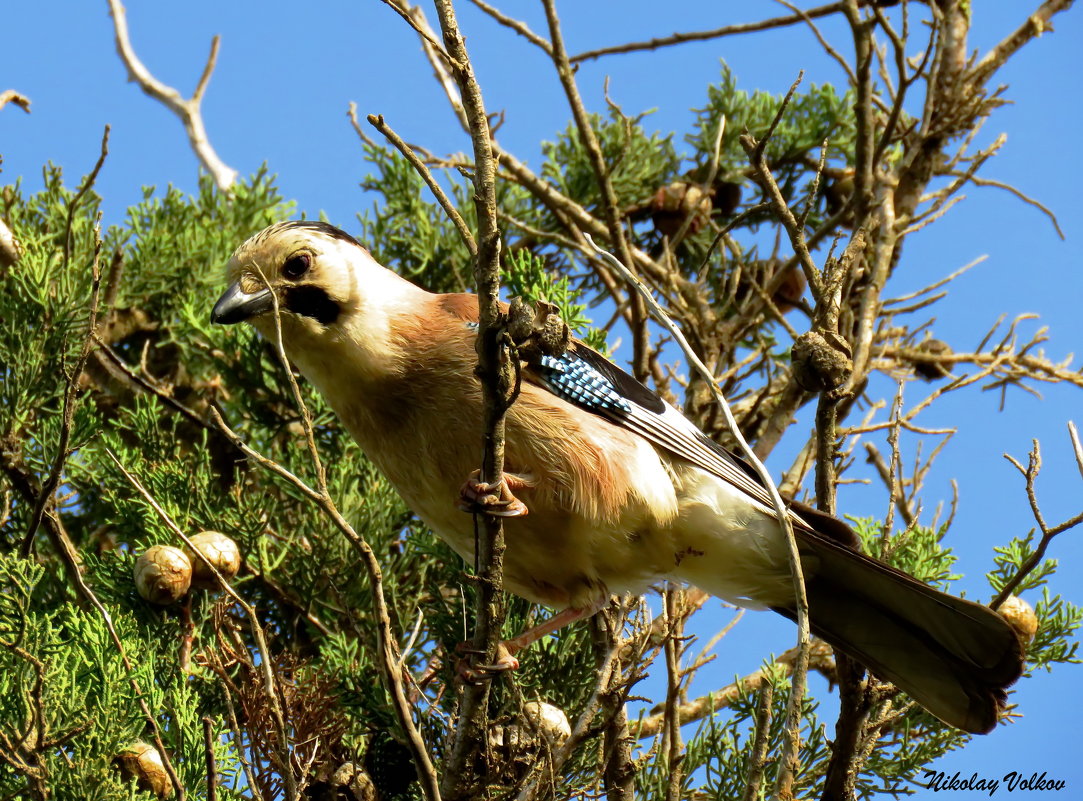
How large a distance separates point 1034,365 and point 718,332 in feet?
3.77

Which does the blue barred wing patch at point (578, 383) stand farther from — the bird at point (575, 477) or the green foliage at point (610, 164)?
the green foliage at point (610, 164)

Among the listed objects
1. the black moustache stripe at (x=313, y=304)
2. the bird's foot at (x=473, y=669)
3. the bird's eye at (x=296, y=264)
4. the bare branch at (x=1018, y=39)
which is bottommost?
the bird's foot at (x=473, y=669)

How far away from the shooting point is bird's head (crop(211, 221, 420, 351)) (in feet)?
10.3

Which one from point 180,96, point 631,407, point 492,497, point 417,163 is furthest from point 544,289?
point 180,96

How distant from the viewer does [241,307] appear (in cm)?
310

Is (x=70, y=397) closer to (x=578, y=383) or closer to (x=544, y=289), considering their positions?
(x=578, y=383)

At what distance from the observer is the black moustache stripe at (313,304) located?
316cm

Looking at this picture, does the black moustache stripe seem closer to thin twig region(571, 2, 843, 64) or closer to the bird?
the bird

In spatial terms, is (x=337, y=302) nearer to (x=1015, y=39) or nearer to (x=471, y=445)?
(x=471, y=445)

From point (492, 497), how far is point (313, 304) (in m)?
0.96

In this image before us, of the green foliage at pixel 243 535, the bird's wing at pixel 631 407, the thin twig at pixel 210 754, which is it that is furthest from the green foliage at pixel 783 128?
the thin twig at pixel 210 754

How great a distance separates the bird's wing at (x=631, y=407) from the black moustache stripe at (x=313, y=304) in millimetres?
501

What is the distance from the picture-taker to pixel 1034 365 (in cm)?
443

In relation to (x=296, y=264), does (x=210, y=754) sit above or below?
below
